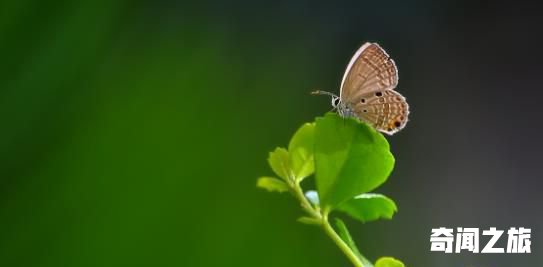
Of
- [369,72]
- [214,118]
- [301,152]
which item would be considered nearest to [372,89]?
[369,72]

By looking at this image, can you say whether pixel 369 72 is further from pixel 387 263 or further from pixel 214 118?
pixel 214 118

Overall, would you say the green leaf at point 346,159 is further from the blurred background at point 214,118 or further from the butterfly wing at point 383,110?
the blurred background at point 214,118

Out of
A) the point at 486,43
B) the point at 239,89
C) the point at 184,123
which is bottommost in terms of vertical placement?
the point at 184,123

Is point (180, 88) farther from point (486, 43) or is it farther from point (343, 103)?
point (343, 103)

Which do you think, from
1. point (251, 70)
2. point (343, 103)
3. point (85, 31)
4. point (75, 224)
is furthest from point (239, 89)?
point (343, 103)

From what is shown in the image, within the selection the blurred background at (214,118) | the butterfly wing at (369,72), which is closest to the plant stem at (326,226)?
the butterfly wing at (369,72)

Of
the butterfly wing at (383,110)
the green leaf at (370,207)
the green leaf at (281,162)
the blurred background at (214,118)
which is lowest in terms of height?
the green leaf at (370,207)

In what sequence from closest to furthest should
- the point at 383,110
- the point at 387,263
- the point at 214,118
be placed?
the point at 387,263
the point at 383,110
the point at 214,118
